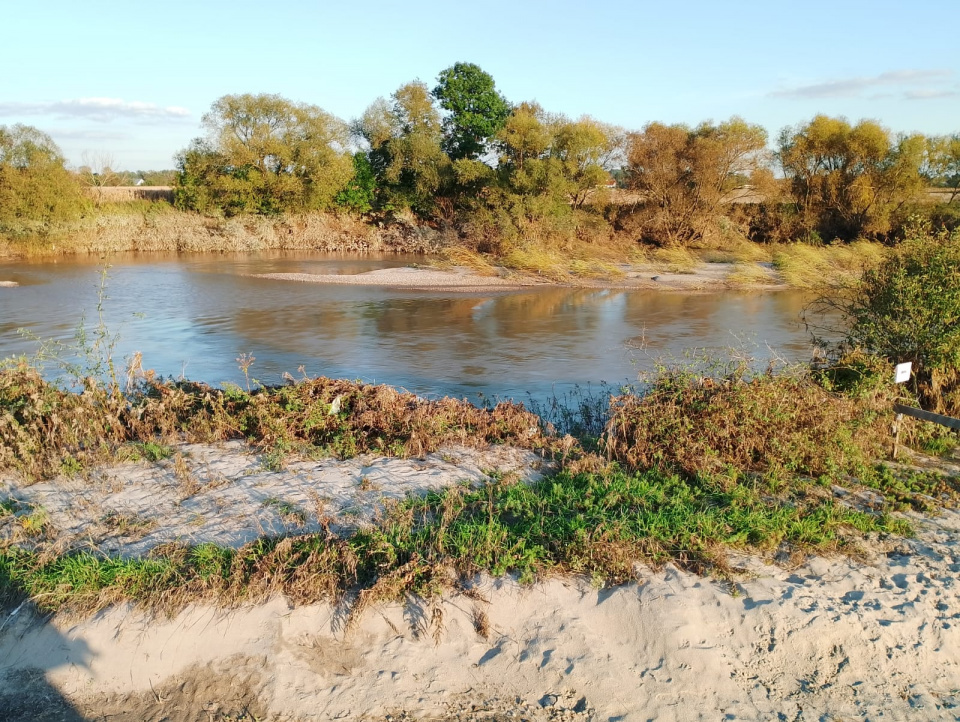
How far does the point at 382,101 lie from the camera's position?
35.0m

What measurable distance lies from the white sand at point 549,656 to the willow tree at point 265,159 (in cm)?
3178

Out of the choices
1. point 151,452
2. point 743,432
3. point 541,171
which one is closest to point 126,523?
point 151,452

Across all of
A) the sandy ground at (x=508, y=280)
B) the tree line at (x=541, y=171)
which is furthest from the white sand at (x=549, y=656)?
the tree line at (x=541, y=171)

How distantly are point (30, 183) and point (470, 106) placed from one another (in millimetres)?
18315

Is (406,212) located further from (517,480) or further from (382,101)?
(517,480)

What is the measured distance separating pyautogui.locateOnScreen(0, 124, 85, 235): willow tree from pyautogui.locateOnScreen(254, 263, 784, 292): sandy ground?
11.4m

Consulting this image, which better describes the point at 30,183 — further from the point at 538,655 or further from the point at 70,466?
the point at 538,655

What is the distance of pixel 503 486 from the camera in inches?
229

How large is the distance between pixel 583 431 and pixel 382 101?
30545 millimetres

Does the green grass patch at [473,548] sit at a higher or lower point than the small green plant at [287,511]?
lower

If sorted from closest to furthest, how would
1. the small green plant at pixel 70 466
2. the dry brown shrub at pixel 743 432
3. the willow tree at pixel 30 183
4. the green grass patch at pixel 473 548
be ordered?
the green grass patch at pixel 473 548 < the small green plant at pixel 70 466 < the dry brown shrub at pixel 743 432 < the willow tree at pixel 30 183

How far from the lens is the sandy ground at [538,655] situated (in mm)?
3924

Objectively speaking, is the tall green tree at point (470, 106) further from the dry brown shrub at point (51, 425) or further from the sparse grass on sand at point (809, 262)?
the dry brown shrub at point (51, 425)

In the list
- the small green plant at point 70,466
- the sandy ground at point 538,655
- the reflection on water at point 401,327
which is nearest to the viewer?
the sandy ground at point 538,655
